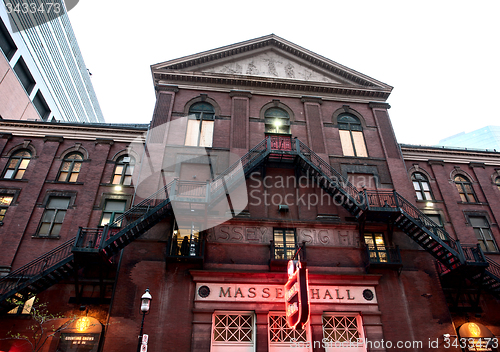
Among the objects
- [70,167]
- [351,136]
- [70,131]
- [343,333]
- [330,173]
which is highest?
[351,136]

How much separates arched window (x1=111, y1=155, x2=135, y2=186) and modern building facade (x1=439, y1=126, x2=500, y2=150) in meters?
191

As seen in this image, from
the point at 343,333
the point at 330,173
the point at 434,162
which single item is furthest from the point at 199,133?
the point at 434,162

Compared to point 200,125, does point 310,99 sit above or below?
above

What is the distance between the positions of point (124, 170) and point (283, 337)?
13536 mm

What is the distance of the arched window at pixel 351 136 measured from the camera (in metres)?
21.9

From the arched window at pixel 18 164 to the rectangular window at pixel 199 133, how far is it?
10462mm

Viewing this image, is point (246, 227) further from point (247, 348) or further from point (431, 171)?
point (431, 171)

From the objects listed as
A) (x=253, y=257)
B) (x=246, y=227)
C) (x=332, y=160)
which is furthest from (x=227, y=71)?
(x=253, y=257)

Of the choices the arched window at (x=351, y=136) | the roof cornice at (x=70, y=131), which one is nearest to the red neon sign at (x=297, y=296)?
the arched window at (x=351, y=136)

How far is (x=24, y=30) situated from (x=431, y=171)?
47563 mm

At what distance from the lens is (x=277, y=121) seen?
22609 mm

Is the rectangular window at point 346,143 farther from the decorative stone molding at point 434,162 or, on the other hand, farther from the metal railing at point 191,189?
the metal railing at point 191,189

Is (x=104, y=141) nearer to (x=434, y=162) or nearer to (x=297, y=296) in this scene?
(x=297, y=296)

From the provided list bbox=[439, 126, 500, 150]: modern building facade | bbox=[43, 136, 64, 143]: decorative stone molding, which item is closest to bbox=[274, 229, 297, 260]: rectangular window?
bbox=[43, 136, 64, 143]: decorative stone molding
